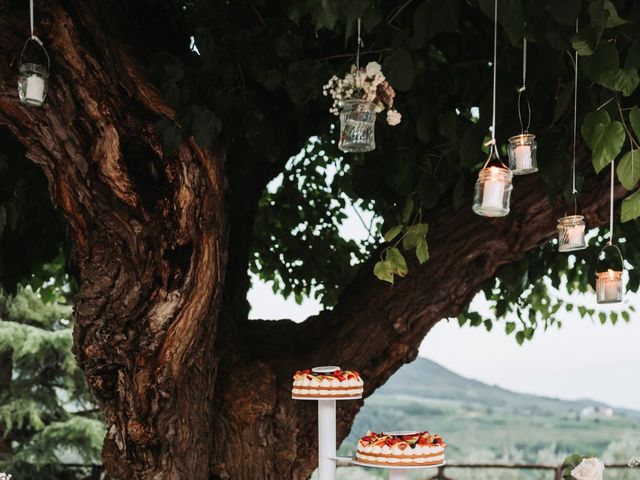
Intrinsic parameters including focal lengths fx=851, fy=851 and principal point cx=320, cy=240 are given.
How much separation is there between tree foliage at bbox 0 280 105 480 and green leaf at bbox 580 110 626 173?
262 inches

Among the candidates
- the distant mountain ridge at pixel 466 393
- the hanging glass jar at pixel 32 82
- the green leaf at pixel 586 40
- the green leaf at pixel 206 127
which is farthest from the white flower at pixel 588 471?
the distant mountain ridge at pixel 466 393

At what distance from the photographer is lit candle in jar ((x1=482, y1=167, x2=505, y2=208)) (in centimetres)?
203

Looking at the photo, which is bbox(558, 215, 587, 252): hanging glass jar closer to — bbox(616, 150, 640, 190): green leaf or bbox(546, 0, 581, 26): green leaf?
bbox(616, 150, 640, 190): green leaf

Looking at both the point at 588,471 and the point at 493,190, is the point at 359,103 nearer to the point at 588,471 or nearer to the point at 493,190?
the point at 493,190

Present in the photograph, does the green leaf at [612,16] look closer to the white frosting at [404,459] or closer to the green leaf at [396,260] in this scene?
the green leaf at [396,260]

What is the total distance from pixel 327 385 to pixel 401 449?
0.36 m

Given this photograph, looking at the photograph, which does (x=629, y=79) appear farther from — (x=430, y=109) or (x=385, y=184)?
(x=385, y=184)

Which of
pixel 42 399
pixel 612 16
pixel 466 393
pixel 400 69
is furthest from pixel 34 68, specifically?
pixel 42 399

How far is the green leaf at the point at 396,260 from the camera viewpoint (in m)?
2.79

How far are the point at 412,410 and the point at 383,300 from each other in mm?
Result: 5244

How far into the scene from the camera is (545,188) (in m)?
2.79

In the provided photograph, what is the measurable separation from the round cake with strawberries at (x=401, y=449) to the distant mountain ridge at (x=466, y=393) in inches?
207

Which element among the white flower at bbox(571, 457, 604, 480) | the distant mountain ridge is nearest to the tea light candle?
the white flower at bbox(571, 457, 604, 480)

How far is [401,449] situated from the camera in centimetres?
242
